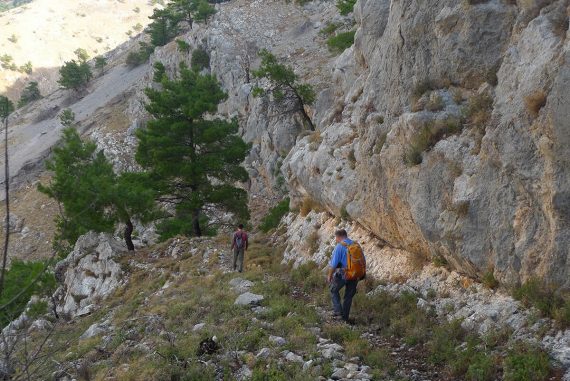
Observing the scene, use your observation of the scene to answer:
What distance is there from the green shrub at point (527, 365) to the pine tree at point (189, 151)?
675 inches

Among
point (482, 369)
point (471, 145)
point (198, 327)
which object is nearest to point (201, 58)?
point (198, 327)

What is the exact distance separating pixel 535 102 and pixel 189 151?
17047 millimetres

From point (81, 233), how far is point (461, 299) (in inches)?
731

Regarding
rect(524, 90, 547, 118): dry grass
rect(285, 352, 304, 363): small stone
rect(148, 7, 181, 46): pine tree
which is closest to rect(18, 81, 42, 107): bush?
rect(148, 7, 181, 46): pine tree

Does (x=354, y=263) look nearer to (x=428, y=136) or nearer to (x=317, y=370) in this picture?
(x=317, y=370)

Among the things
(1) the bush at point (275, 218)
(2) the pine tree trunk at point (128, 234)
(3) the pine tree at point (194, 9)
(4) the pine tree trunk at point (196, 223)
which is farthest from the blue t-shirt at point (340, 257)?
(3) the pine tree at point (194, 9)

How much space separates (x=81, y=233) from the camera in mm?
21750

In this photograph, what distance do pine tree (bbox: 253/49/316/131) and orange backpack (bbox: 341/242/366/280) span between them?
18918 mm

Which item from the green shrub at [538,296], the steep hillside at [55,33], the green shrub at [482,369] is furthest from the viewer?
the steep hillside at [55,33]

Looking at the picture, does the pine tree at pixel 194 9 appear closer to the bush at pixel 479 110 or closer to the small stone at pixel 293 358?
the bush at pixel 479 110

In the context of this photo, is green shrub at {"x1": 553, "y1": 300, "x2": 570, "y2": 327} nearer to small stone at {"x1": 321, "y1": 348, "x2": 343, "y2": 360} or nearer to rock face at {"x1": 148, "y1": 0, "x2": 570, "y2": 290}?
rock face at {"x1": 148, "y1": 0, "x2": 570, "y2": 290}

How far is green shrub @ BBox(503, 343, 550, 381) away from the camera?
18.6 feet

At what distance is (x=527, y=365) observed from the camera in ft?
19.0

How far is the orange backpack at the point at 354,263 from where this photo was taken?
8602 millimetres
